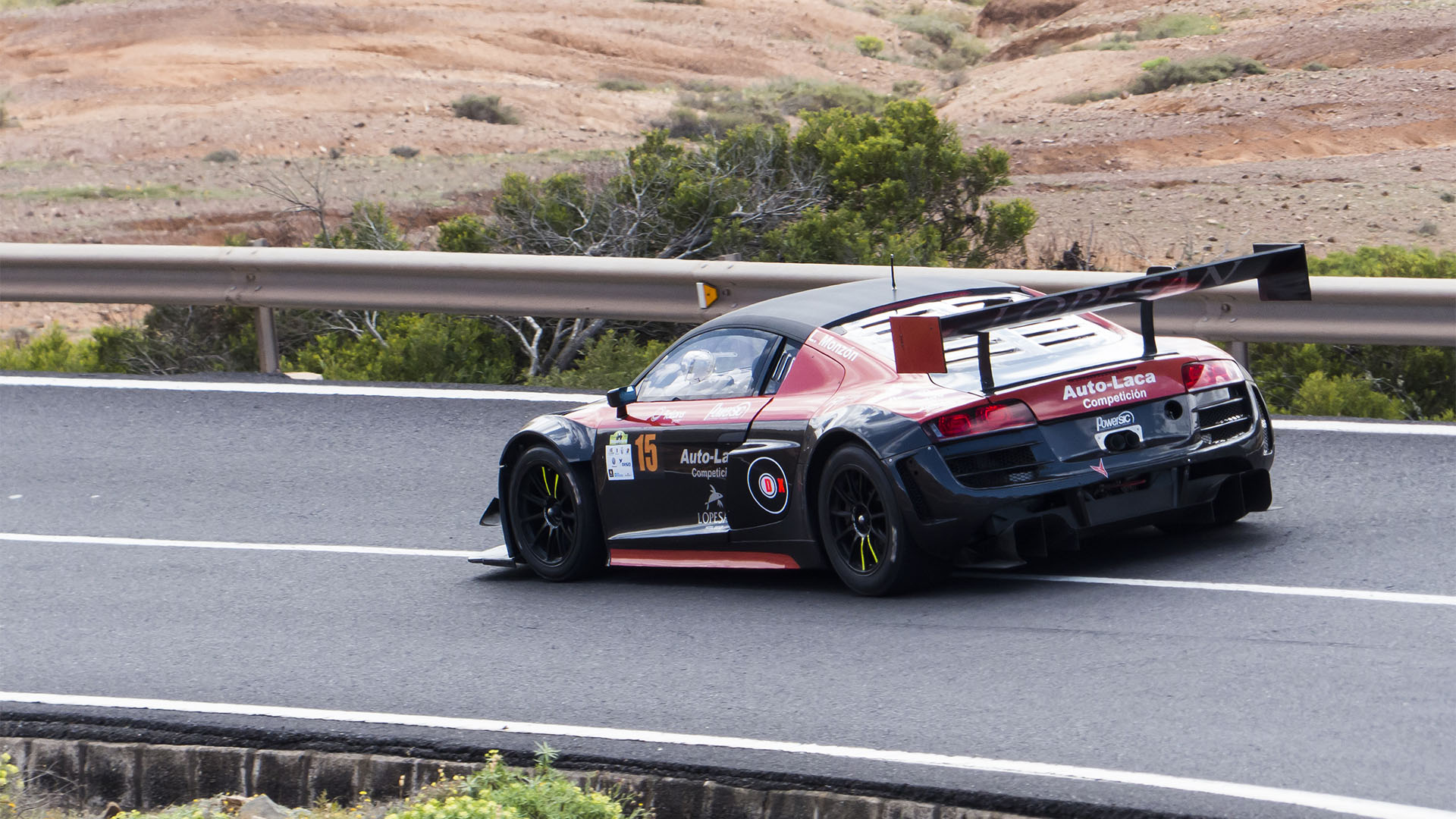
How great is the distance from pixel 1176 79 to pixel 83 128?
27324 millimetres

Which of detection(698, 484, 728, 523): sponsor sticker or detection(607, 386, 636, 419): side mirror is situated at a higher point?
detection(607, 386, 636, 419): side mirror

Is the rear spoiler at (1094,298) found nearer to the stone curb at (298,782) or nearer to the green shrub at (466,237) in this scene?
the stone curb at (298,782)

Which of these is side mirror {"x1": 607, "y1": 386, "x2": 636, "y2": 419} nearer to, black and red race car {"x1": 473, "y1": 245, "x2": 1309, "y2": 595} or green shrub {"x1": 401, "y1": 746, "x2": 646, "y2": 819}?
black and red race car {"x1": 473, "y1": 245, "x2": 1309, "y2": 595}

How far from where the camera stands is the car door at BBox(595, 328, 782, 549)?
7.71 metres

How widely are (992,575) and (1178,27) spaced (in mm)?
43325

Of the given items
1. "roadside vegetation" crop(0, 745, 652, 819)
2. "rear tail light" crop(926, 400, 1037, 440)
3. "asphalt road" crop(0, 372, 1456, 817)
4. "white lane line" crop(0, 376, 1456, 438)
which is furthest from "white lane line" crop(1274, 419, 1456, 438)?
"roadside vegetation" crop(0, 745, 652, 819)

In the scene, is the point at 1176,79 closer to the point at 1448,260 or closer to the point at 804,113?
the point at 804,113

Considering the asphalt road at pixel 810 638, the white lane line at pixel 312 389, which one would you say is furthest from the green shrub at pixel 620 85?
the asphalt road at pixel 810 638

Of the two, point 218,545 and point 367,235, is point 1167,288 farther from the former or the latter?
Result: point 367,235

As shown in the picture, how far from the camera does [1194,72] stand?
38375 millimetres

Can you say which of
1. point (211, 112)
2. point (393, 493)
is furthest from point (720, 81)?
point (393, 493)

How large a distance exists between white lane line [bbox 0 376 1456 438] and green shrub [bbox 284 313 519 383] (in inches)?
23.7

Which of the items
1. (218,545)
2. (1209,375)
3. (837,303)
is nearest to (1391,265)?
(1209,375)

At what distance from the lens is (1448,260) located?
44.3 ft
